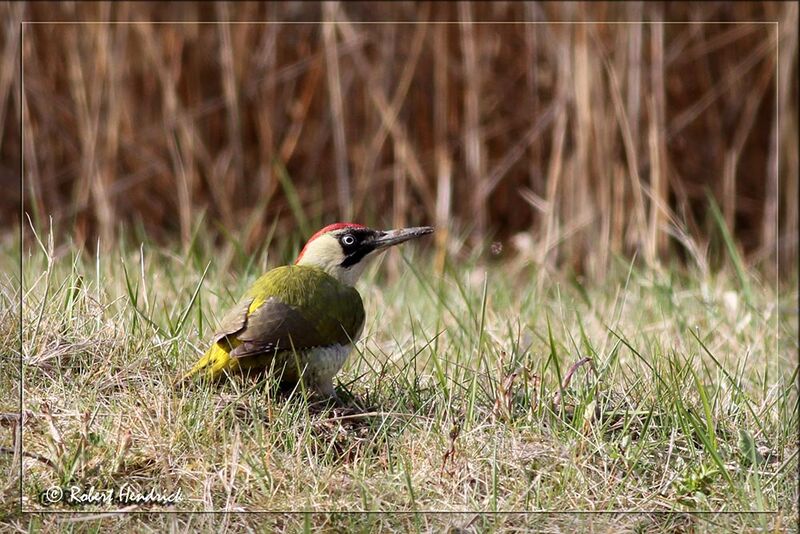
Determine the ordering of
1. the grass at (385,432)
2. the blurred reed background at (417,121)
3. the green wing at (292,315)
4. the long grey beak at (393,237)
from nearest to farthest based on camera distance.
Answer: the grass at (385,432) < the green wing at (292,315) < the long grey beak at (393,237) < the blurred reed background at (417,121)

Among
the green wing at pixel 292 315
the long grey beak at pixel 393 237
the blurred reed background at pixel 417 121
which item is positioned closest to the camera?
the green wing at pixel 292 315

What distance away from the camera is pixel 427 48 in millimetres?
6086

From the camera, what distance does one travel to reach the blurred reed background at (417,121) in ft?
16.2

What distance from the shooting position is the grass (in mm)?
2256

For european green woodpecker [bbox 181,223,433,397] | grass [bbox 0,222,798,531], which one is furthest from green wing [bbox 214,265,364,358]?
grass [bbox 0,222,798,531]

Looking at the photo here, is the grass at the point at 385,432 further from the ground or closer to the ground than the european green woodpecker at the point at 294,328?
closer to the ground

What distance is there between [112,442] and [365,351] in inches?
39.1

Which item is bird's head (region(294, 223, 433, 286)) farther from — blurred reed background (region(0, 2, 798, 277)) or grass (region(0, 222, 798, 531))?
blurred reed background (region(0, 2, 798, 277))

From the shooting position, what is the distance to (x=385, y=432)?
2469 millimetres

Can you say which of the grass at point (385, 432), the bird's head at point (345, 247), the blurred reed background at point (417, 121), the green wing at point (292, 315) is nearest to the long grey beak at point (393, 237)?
the bird's head at point (345, 247)

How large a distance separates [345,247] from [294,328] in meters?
0.33

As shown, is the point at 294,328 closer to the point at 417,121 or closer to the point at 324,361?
the point at 324,361

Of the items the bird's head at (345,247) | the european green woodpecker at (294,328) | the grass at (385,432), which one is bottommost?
the grass at (385,432)

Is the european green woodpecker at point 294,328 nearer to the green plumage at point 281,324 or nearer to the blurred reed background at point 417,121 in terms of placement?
the green plumage at point 281,324
